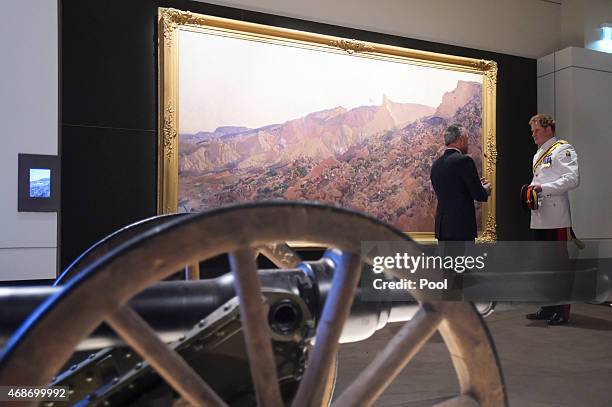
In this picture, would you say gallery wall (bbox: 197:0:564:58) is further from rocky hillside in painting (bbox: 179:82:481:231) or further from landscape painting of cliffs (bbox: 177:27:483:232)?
rocky hillside in painting (bbox: 179:82:481:231)

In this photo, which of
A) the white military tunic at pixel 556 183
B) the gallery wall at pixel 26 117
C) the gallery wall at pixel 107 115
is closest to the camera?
the gallery wall at pixel 26 117

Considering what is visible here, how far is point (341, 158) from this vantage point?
5.08 m

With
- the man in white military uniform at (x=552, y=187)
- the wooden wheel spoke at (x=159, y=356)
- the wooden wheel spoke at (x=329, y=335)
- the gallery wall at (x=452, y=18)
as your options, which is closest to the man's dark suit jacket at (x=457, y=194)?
the man in white military uniform at (x=552, y=187)

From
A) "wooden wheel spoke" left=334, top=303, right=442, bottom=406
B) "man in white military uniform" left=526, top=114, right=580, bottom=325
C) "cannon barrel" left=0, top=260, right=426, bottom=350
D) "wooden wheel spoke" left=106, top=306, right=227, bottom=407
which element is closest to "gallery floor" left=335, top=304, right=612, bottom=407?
"man in white military uniform" left=526, top=114, right=580, bottom=325

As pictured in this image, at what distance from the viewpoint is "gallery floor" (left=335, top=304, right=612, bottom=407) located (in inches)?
99.9

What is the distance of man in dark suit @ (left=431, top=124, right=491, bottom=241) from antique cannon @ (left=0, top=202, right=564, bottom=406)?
2.74 metres

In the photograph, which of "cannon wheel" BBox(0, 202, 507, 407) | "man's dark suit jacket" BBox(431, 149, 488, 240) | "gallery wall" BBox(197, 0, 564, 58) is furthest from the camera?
"gallery wall" BBox(197, 0, 564, 58)

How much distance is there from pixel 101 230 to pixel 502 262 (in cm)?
337

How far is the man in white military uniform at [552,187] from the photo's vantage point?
4410 mm

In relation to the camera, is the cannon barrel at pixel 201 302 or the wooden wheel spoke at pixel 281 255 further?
the wooden wheel spoke at pixel 281 255

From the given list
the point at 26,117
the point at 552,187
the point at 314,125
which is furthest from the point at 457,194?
the point at 26,117

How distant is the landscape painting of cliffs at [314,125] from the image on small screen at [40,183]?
101cm

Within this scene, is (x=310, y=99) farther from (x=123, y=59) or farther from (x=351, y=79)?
(x=123, y=59)

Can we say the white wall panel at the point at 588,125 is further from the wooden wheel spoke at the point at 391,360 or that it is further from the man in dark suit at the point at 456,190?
the wooden wheel spoke at the point at 391,360
